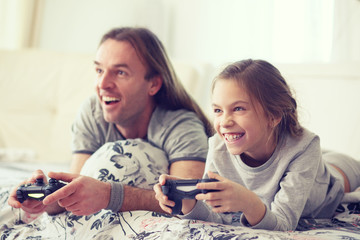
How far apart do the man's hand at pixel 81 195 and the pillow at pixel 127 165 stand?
0.33 ft

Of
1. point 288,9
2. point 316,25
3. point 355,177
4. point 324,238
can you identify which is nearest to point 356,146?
point 355,177

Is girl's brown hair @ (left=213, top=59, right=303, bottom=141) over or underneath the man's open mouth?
over

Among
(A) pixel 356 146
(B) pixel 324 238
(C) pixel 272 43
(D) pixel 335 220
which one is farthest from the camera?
(C) pixel 272 43

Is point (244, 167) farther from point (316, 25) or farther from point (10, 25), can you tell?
point (10, 25)

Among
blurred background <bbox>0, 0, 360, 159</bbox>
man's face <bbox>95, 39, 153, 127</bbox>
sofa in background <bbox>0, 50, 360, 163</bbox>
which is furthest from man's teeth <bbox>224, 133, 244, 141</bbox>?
sofa in background <bbox>0, 50, 360, 163</bbox>

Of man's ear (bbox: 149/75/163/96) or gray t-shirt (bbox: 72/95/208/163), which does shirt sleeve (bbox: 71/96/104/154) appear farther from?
man's ear (bbox: 149/75/163/96)

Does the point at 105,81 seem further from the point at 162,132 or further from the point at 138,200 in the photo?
the point at 138,200

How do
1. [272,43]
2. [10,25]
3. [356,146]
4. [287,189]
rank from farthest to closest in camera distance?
[10,25] → [272,43] → [356,146] → [287,189]

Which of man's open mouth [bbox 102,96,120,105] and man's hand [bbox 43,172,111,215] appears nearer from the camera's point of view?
man's hand [bbox 43,172,111,215]

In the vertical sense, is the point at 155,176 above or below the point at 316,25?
below

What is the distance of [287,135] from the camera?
3.94 ft

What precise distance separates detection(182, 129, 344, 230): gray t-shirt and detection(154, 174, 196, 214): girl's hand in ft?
0.04

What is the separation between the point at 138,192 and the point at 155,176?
0.32 ft

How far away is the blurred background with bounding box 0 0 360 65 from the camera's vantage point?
2203mm
